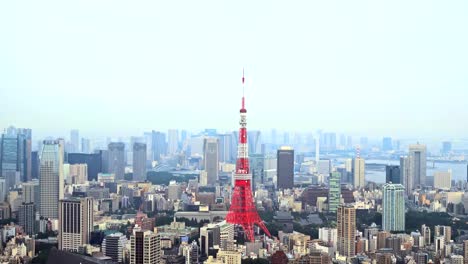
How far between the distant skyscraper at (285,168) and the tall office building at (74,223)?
14.7ft

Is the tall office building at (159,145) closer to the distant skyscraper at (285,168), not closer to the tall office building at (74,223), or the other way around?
the distant skyscraper at (285,168)

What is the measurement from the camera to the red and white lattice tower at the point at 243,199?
7430mm

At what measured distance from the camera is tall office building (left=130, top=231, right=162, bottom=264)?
5.23 m

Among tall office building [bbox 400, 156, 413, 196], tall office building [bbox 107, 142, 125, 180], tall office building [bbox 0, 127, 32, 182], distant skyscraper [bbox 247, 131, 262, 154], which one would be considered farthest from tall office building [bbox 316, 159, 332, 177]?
tall office building [bbox 0, 127, 32, 182]

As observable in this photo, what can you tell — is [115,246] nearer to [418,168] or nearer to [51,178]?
[51,178]

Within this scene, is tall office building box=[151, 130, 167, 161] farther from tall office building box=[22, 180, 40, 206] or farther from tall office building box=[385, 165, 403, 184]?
tall office building box=[385, 165, 403, 184]

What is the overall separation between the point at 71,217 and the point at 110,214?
1.44 meters

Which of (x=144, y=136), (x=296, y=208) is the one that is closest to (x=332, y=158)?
(x=296, y=208)

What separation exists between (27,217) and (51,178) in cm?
116

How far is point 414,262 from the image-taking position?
587cm

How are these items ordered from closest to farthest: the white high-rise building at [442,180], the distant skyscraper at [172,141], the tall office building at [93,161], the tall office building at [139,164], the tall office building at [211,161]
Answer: the white high-rise building at [442,180] → the distant skyscraper at [172,141] → the tall office building at [93,161] → the tall office building at [139,164] → the tall office building at [211,161]

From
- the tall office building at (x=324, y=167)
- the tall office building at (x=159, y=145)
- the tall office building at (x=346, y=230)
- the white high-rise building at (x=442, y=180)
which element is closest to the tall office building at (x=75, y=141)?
the tall office building at (x=159, y=145)

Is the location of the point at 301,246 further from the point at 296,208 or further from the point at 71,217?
the point at 296,208

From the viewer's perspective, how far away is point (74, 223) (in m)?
7.05
